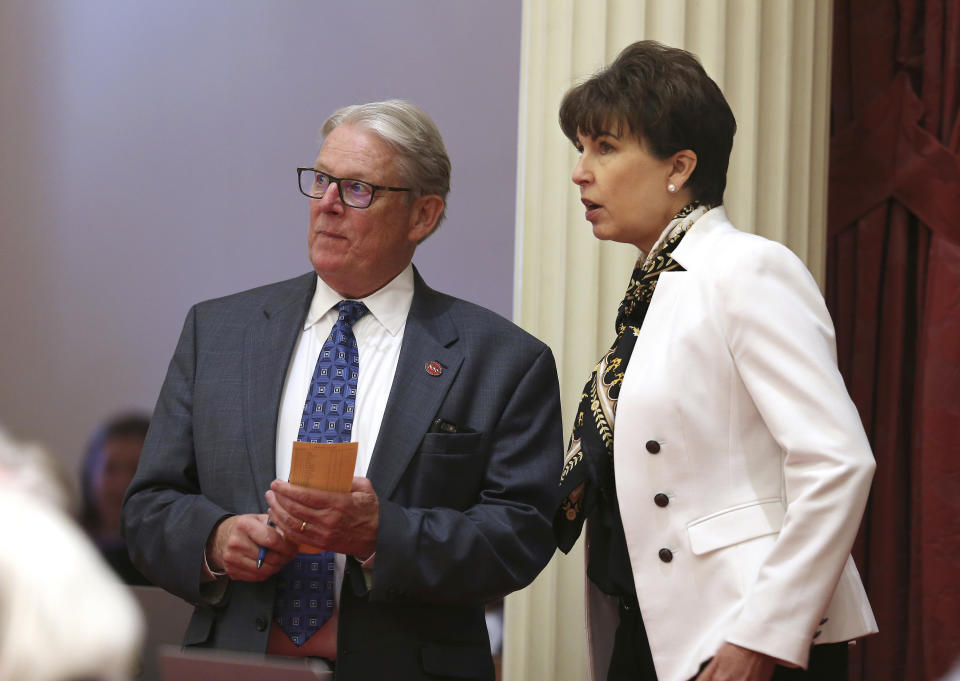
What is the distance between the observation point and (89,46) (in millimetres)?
Answer: 4461

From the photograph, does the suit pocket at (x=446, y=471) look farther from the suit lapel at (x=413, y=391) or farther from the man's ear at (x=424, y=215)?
the man's ear at (x=424, y=215)

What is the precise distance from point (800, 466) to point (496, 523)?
0.67m

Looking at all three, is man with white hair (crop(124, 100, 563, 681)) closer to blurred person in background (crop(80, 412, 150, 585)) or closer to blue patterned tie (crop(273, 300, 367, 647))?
blue patterned tie (crop(273, 300, 367, 647))

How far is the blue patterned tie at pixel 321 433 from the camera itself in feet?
7.36

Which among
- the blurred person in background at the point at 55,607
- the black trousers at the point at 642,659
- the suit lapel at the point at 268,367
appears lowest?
the black trousers at the point at 642,659

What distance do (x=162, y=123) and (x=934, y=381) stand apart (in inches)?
113

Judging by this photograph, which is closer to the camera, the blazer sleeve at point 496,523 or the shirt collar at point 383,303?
the blazer sleeve at point 496,523

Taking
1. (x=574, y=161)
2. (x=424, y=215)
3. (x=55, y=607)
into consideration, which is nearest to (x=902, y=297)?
(x=574, y=161)

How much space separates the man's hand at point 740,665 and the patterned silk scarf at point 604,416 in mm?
346

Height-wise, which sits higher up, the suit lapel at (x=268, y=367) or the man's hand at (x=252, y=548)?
the suit lapel at (x=268, y=367)

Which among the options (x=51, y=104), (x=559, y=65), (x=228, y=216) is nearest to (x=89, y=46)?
(x=51, y=104)

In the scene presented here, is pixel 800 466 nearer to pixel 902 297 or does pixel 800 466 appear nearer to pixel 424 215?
pixel 424 215

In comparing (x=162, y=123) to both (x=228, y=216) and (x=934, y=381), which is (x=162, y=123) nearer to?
(x=228, y=216)

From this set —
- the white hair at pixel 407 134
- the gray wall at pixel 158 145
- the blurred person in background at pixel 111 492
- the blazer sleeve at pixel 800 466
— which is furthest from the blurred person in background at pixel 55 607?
the gray wall at pixel 158 145
